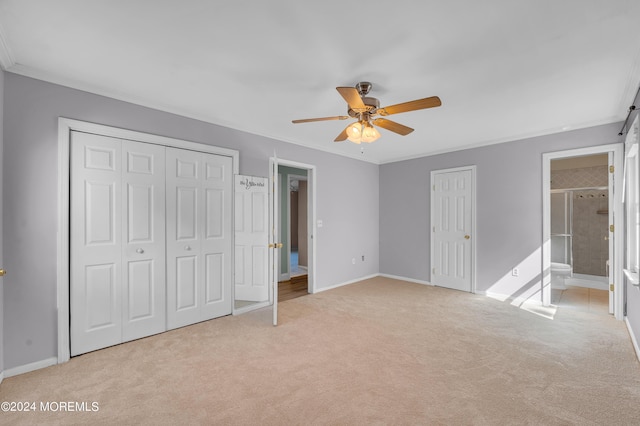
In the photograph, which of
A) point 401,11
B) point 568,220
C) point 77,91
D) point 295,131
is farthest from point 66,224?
point 568,220

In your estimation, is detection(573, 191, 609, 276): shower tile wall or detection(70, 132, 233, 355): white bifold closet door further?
detection(573, 191, 609, 276): shower tile wall

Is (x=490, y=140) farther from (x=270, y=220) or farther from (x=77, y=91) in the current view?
(x=77, y=91)

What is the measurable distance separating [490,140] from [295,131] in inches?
122

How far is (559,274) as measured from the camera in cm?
515

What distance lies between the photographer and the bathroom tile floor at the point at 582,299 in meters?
3.95

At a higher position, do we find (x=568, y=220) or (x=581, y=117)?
(x=581, y=117)

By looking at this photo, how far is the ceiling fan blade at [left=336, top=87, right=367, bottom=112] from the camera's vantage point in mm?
2090

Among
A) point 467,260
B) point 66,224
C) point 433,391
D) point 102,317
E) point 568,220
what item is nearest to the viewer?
point 433,391

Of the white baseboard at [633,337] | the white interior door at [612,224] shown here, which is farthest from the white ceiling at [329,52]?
the white baseboard at [633,337]

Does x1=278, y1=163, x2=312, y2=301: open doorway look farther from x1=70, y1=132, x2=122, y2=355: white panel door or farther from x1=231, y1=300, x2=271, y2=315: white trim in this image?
x1=70, y1=132, x2=122, y2=355: white panel door

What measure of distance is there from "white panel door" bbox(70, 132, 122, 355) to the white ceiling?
2.11ft

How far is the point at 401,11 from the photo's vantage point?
5.55 feet

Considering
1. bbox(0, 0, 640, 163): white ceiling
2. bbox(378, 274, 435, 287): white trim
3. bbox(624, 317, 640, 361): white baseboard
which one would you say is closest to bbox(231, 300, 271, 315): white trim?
bbox(0, 0, 640, 163): white ceiling

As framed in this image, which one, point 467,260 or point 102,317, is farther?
point 467,260
